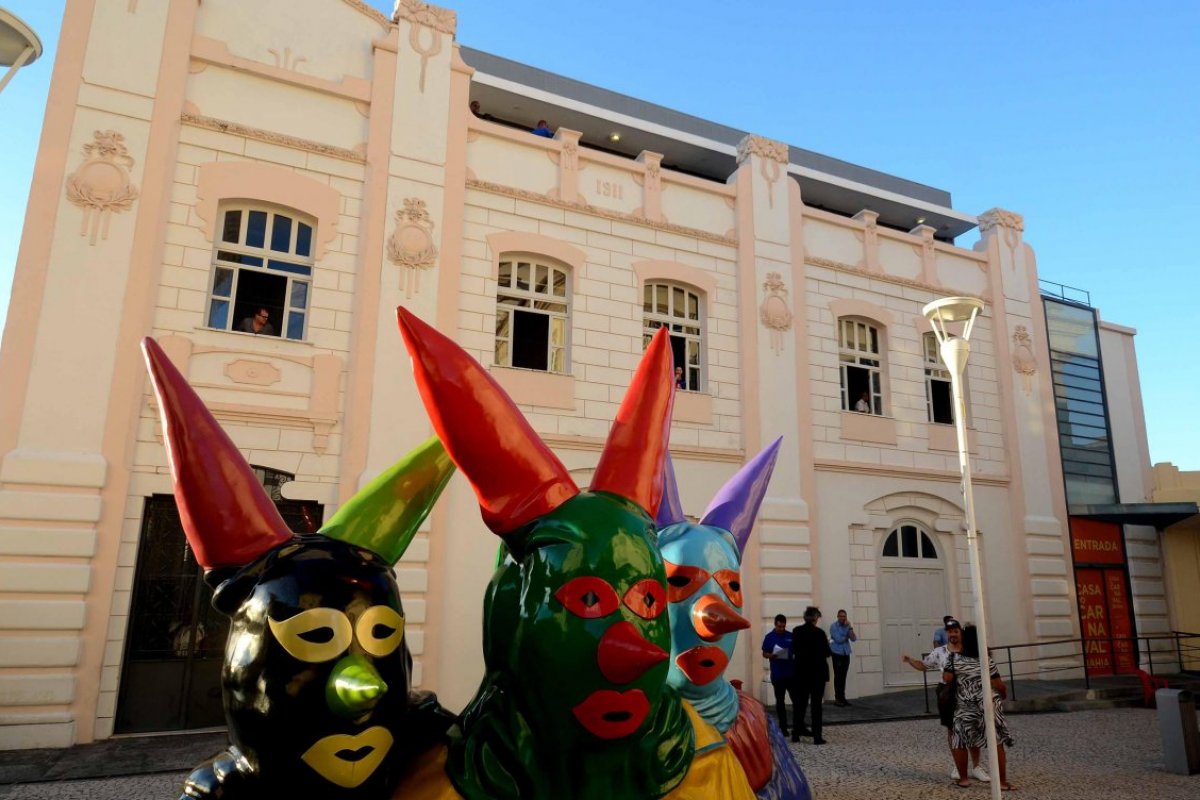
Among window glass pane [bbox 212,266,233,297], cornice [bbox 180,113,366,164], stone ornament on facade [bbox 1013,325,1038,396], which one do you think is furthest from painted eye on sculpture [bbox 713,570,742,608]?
stone ornament on facade [bbox 1013,325,1038,396]

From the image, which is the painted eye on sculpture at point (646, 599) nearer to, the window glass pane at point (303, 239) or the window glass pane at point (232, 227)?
the window glass pane at point (303, 239)

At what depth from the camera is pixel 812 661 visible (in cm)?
862

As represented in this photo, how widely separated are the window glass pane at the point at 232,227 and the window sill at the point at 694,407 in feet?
21.2

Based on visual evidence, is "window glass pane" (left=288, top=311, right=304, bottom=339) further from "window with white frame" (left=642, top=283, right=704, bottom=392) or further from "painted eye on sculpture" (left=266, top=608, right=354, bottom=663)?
"painted eye on sculpture" (left=266, top=608, right=354, bottom=663)

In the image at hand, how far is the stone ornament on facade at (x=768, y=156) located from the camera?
13.3 meters

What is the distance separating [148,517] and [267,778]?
7.94 m

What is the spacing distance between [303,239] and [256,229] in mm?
573

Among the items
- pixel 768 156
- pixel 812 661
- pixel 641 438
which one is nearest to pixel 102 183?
pixel 641 438

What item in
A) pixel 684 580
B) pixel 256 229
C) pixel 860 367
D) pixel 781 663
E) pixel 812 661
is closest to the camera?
pixel 684 580

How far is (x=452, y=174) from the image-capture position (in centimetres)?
1081

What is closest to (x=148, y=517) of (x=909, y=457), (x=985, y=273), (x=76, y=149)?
(x=76, y=149)

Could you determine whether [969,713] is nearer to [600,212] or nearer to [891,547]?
[891,547]

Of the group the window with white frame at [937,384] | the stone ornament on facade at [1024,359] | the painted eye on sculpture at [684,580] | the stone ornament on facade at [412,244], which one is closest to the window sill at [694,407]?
the stone ornament on facade at [412,244]

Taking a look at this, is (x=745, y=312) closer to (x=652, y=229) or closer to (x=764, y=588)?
(x=652, y=229)
